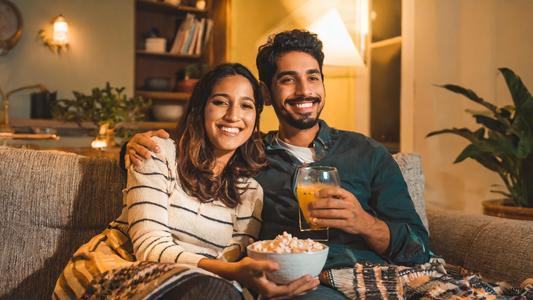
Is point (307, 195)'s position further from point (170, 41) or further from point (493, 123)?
point (170, 41)

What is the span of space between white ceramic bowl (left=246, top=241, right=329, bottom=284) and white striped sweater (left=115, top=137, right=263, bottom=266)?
24 cm

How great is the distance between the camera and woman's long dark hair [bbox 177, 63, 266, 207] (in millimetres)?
1527

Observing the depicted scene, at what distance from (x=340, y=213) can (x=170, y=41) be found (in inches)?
169

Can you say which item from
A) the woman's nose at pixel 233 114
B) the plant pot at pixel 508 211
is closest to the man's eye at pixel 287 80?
the woman's nose at pixel 233 114

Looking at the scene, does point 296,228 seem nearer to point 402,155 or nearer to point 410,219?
point 410,219

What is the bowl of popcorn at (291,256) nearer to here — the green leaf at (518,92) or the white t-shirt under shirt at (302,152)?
the white t-shirt under shirt at (302,152)

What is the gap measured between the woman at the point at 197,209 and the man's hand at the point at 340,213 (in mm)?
216

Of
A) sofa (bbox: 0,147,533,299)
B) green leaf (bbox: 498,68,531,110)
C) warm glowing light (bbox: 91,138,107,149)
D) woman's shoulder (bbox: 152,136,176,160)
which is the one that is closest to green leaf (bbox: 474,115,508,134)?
green leaf (bbox: 498,68,531,110)

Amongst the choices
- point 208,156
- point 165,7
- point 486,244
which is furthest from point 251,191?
point 165,7

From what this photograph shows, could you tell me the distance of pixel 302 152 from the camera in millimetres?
1729

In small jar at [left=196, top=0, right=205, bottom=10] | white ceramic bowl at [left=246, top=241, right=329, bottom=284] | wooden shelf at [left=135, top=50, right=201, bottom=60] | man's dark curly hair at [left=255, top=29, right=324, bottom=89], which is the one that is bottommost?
white ceramic bowl at [left=246, top=241, right=329, bottom=284]

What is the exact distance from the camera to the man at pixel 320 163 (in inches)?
59.8

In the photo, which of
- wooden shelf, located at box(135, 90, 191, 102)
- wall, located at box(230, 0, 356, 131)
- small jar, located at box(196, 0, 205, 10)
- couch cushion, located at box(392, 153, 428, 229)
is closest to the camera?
couch cushion, located at box(392, 153, 428, 229)

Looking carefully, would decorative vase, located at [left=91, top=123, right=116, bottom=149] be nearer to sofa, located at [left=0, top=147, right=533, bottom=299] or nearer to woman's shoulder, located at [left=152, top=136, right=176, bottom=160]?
sofa, located at [left=0, top=147, right=533, bottom=299]
